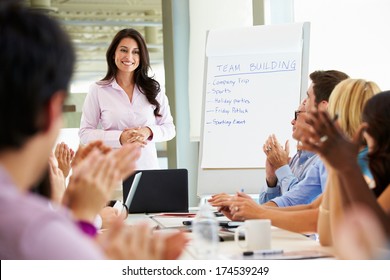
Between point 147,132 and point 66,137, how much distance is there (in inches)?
79.1

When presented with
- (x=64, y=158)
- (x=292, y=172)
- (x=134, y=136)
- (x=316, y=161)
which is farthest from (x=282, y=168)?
(x=134, y=136)

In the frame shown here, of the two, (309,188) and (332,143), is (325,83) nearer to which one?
(309,188)

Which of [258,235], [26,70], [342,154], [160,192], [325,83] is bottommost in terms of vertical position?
[160,192]

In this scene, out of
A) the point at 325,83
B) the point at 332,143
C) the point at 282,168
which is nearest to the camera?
the point at 332,143

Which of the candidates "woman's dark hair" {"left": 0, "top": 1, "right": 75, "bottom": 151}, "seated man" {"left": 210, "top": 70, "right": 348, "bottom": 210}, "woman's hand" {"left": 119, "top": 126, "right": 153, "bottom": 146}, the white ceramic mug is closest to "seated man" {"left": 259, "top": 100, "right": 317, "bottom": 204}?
"seated man" {"left": 210, "top": 70, "right": 348, "bottom": 210}

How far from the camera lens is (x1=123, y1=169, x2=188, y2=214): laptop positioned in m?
3.40

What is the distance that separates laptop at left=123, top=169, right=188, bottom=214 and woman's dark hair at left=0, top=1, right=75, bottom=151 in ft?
8.24

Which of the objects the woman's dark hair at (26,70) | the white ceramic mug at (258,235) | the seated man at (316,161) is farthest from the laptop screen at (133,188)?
the woman's dark hair at (26,70)

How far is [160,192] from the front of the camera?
3.43 metres

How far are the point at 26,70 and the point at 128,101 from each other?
346 centimetres

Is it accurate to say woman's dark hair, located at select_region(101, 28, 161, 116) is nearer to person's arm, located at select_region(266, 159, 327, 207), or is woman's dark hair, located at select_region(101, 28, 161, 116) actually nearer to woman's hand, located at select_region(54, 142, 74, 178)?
woman's hand, located at select_region(54, 142, 74, 178)

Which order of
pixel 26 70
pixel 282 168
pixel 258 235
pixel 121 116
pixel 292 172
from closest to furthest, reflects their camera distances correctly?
pixel 26 70 → pixel 258 235 → pixel 282 168 → pixel 292 172 → pixel 121 116

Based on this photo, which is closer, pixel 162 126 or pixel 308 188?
pixel 308 188
